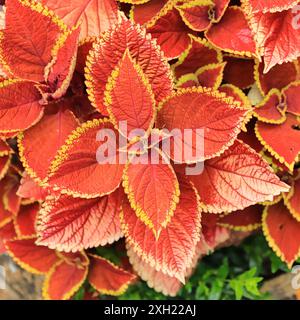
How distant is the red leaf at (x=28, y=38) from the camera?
2.34 ft

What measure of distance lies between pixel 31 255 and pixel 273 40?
0.58 meters

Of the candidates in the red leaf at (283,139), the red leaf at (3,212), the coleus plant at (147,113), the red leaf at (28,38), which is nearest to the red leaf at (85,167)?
the coleus plant at (147,113)

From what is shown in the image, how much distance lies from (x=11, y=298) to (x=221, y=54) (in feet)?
2.24

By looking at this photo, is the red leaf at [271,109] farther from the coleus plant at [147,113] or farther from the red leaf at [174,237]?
the red leaf at [174,237]

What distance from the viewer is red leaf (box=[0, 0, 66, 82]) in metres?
0.71

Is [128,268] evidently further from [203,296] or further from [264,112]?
[264,112]

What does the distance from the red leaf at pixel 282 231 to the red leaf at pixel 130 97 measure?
34cm

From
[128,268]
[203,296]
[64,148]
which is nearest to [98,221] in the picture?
[64,148]

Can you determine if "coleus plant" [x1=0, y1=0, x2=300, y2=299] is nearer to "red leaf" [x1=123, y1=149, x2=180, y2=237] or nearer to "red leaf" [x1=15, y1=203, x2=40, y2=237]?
"red leaf" [x1=123, y1=149, x2=180, y2=237]

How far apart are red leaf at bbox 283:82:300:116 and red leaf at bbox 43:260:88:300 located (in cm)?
47

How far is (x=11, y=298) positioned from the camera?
3.61 feet

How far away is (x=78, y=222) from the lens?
2.53 ft

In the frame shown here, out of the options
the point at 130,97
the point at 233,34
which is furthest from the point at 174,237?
the point at 233,34

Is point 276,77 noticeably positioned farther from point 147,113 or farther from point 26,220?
point 26,220
